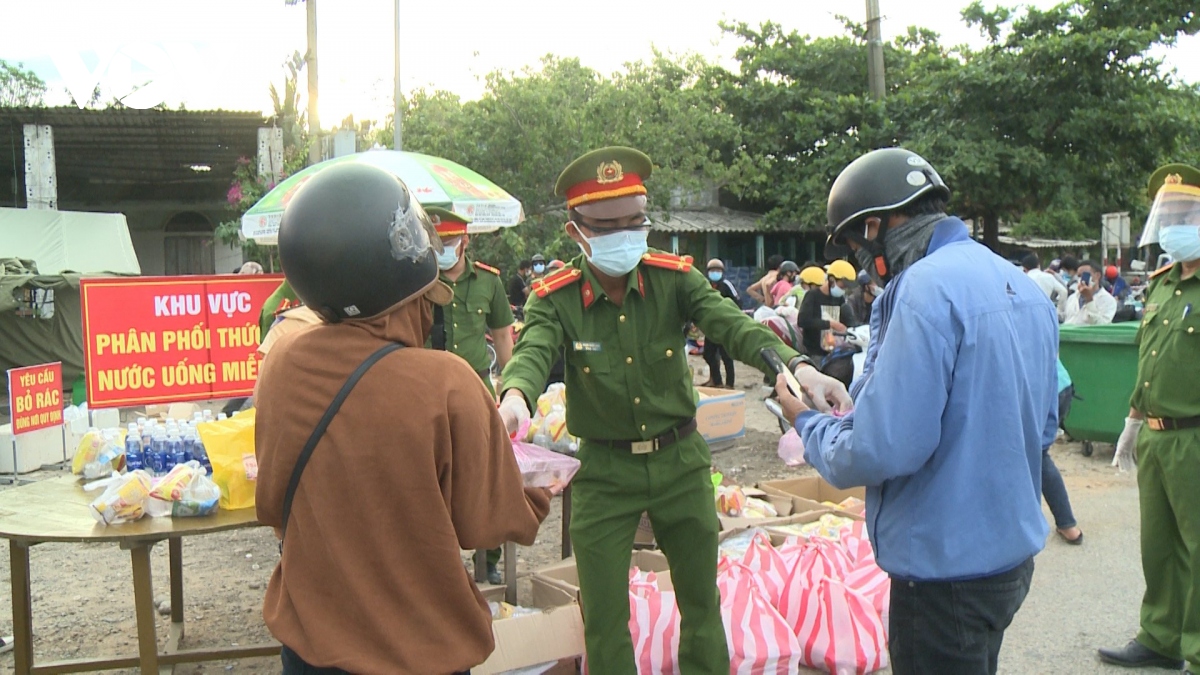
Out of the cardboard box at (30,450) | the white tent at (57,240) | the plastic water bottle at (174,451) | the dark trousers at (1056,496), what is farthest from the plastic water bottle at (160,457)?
the white tent at (57,240)

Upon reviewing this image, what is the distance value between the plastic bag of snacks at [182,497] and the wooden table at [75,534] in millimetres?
31

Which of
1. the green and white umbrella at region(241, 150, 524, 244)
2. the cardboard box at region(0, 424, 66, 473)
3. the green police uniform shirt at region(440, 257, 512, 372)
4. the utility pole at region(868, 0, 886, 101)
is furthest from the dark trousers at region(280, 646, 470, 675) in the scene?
the utility pole at region(868, 0, 886, 101)

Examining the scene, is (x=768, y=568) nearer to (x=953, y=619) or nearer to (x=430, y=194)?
(x=953, y=619)

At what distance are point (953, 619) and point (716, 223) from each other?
21.2 meters

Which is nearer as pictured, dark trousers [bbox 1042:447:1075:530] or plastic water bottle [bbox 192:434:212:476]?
plastic water bottle [bbox 192:434:212:476]

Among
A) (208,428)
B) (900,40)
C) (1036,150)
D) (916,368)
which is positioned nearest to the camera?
(916,368)

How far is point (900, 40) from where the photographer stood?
2378 centimetres

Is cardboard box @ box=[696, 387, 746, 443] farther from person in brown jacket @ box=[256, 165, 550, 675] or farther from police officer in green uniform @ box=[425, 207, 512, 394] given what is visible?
person in brown jacket @ box=[256, 165, 550, 675]

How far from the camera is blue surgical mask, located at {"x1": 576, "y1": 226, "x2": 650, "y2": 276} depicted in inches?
140

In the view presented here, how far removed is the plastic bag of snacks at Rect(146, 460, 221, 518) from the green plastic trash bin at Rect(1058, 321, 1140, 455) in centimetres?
739

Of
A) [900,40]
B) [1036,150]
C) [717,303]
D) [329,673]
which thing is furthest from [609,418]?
[900,40]

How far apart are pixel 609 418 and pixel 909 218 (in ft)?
4.83

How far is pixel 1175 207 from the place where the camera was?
4.25m

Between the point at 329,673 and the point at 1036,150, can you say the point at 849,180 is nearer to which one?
the point at 329,673
